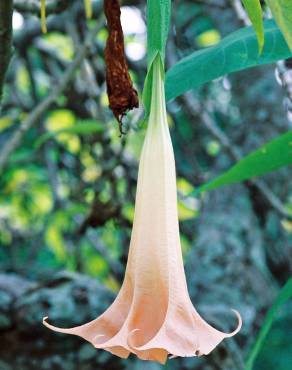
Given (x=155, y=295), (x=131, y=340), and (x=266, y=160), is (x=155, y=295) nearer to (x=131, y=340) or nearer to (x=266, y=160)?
(x=131, y=340)

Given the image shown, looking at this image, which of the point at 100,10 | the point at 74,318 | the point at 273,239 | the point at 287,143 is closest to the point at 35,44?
the point at 100,10

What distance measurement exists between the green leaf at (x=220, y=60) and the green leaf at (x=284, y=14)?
289mm

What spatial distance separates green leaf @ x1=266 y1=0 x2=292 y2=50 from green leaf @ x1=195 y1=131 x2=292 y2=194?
362mm

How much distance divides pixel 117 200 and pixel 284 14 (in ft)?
4.21

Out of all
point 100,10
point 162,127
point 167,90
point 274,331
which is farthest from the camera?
point 274,331

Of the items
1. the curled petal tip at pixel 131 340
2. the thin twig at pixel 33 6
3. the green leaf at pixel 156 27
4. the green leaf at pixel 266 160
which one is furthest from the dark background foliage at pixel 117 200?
the curled petal tip at pixel 131 340

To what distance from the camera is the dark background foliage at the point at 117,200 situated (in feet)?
4.58

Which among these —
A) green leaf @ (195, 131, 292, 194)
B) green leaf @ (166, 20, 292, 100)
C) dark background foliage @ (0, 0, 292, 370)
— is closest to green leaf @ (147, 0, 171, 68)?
green leaf @ (166, 20, 292, 100)

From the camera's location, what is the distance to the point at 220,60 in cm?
93

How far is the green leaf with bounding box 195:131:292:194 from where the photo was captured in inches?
39.2

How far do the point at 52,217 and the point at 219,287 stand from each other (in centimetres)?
65

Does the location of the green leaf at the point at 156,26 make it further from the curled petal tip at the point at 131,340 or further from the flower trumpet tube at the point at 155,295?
the curled petal tip at the point at 131,340

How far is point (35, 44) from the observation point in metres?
2.18

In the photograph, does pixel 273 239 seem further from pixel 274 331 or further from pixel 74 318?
pixel 74 318
